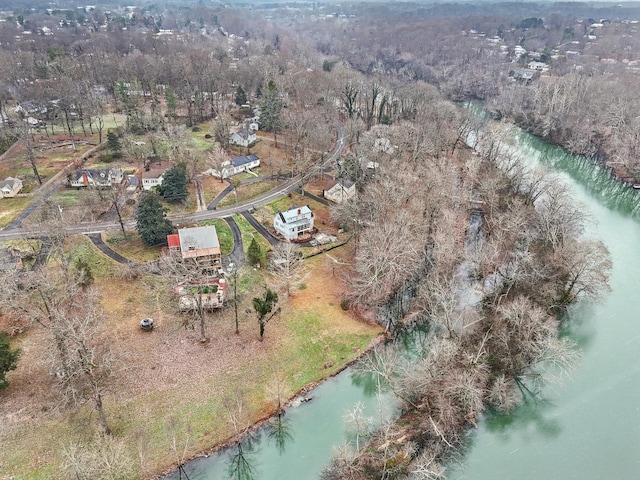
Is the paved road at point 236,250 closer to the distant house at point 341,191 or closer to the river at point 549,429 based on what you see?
the distant house at point 341,191

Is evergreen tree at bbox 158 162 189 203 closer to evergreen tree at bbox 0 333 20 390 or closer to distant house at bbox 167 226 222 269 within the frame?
distant house at bbox 167 226 222 269

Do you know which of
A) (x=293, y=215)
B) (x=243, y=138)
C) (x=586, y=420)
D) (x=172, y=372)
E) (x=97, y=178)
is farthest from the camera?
(x=243, y=138)

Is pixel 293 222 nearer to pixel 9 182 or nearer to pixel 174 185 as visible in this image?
pixel 174 185

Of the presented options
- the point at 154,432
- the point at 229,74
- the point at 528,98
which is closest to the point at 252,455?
the point at 154,432

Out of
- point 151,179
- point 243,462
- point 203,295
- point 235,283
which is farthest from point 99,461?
point 151,179

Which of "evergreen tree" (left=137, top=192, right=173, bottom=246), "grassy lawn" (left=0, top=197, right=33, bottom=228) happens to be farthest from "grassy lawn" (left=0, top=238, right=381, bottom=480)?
"grassy lawn" (left=0, top=197, right=33, bottom=228)

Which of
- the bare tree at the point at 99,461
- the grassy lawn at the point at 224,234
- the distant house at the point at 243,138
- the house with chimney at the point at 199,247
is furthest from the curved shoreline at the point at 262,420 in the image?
the distant house at the point at 243,138

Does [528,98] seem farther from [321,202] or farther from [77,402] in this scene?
[77,402]
